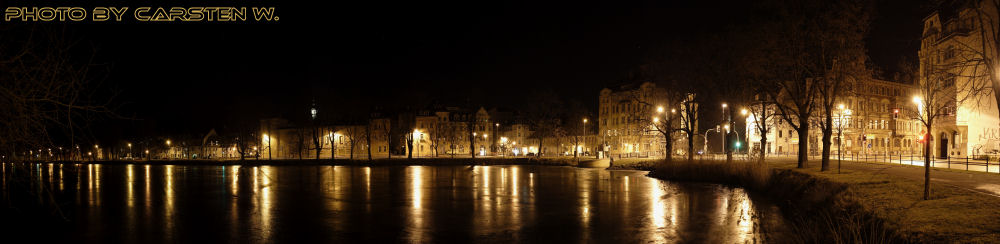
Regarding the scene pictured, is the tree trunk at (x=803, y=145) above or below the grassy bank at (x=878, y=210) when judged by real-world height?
above

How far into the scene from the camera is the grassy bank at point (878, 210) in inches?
522

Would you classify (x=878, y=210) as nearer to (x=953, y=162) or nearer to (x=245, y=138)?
(x=953, y=162)

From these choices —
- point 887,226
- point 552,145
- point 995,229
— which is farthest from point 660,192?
point 552,145

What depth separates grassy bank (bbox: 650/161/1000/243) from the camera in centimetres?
1326

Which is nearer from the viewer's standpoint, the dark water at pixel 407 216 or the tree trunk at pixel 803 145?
the dark water at pixel 407 216

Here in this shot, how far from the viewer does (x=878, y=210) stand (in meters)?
17.3

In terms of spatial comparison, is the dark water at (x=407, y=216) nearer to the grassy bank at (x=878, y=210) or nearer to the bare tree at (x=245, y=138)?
the grassy bank at (x=878, y=210)

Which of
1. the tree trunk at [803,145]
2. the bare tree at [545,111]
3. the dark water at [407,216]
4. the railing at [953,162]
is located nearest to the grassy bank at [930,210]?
the dark water at [407,216]

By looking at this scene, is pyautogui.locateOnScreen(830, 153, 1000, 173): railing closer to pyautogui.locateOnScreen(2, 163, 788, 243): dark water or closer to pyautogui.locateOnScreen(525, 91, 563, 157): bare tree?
pyautogui.locateOnScreen(2, 163, 788, 243): dark water

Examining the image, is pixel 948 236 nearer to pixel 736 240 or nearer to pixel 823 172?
pixel 736 240

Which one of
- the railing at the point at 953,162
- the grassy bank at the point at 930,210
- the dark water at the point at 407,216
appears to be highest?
the grassy bank at the point at 930,210

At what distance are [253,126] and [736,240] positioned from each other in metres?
116

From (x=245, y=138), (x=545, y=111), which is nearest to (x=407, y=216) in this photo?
(x=545, y=111)

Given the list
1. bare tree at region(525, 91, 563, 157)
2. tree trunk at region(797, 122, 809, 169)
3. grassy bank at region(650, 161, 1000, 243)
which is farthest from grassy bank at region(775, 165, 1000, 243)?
bare tree at region(525, 91, 563, 157)
